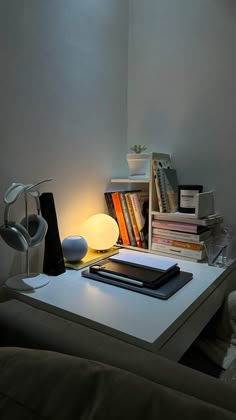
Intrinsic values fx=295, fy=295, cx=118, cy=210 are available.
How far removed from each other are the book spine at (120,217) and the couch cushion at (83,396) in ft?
3.44

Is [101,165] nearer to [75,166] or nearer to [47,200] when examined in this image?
[75,166]

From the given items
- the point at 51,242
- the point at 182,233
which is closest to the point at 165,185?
the point at 182,233

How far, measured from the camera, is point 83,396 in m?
0.46

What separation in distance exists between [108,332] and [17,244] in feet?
1.42

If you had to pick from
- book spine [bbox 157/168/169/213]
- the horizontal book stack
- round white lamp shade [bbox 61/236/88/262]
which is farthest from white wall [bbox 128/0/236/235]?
round white lamp shade [bbox 61/236/88/262]

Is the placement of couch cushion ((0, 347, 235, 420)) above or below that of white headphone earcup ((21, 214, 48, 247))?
below

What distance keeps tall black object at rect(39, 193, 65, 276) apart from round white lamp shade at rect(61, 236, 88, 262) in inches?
2.0

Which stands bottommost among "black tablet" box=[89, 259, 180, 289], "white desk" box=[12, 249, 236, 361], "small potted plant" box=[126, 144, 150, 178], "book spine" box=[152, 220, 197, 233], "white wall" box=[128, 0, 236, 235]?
"white desk" box=[12, 249, 236, 361]

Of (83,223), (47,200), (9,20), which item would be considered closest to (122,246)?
(83,223)

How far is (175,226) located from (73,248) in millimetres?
501

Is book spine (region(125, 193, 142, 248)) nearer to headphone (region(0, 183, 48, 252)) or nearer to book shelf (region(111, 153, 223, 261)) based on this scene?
book shelf (region(111, 153, 223, 261))

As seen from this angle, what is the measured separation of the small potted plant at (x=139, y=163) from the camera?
1.52m

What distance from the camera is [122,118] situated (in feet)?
5.56

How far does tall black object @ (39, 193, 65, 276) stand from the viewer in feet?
3.88
